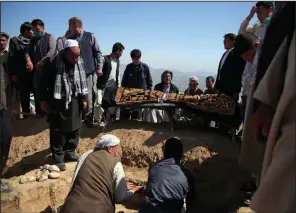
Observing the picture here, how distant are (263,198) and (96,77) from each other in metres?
5.16

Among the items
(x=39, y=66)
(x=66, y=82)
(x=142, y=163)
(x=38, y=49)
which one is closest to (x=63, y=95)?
(x=66, y=82)

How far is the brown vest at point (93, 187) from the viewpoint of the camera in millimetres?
3291

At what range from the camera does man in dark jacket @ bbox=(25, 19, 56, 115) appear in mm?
6316

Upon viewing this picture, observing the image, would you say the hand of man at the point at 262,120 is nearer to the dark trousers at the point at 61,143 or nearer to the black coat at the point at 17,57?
the dark trousers at the point at 61,143

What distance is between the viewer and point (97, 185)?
335 cm

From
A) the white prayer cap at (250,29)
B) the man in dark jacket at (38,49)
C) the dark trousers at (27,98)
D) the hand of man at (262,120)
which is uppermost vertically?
the white prayer cap at (250,29)

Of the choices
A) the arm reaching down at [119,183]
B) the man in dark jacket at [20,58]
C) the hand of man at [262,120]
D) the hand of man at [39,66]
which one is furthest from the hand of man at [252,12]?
the man in dark jacket at [20,58]

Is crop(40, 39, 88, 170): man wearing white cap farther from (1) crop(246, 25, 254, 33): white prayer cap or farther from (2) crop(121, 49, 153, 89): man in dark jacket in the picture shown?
(1) crop(246, 25, 254, 33): white prayer cap

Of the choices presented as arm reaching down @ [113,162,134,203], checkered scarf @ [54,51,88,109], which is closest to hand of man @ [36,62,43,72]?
checkered scarf @ [54,51,88,109]

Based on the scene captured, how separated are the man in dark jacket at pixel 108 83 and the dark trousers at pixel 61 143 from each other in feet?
3.21

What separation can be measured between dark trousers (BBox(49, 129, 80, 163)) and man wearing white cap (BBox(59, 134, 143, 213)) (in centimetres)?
185

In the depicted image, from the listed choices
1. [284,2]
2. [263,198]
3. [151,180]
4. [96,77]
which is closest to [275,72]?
Answer: [284,2]

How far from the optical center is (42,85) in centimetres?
504

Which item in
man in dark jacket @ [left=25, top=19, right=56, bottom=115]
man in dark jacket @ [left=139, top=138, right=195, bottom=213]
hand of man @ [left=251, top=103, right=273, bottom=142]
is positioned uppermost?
man in dark jacket @ [left=25, top=19, right=56, bottom=115]
